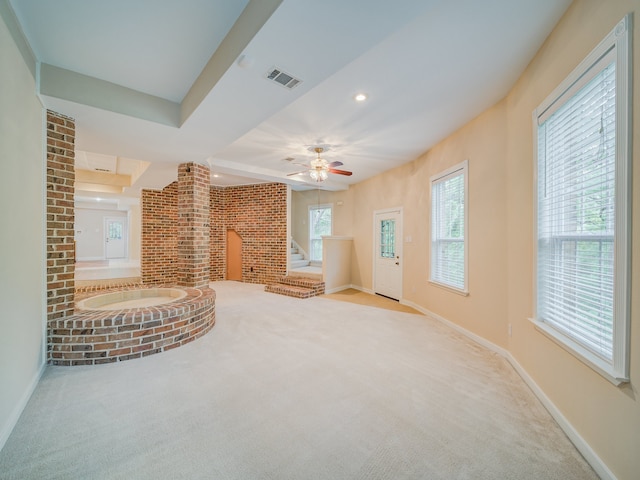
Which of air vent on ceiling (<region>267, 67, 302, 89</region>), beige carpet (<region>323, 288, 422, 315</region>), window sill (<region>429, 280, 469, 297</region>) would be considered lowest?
beige carpet (<region>323, 288, 422, 315</region>)

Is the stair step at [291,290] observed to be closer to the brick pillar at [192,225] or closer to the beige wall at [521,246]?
the brick pillar at [192,225]

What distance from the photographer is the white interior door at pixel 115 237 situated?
38.3 ft

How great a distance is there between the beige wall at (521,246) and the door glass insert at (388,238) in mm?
828

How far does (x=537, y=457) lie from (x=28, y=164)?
3.94 meters

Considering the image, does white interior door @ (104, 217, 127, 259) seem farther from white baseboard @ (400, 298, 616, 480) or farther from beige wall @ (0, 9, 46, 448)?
white baseboard @ (400, 298, 616, 480)

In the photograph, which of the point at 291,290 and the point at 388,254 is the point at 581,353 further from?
the point at 291,290

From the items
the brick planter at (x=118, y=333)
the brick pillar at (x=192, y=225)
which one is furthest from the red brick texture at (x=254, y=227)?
the brick planter at (x=118, y=333)

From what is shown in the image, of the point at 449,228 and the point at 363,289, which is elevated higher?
the point at 449,228

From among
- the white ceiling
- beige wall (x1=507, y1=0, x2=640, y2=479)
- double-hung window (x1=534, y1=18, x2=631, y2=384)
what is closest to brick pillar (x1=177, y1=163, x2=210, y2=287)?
the white ceiling

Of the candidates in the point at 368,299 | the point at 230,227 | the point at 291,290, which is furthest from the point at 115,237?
the point at 368,299

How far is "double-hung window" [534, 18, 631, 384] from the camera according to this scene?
4.26ft

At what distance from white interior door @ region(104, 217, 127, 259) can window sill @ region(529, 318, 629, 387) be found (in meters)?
14.5

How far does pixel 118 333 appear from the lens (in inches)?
105

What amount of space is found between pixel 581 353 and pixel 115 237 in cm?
1479
